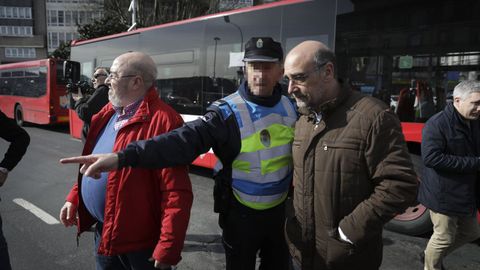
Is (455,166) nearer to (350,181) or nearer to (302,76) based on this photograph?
(350,181)

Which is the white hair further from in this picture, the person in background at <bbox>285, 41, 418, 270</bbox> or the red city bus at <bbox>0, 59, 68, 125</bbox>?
the red city bus at <bbox>0, 59, 68, 125</bbox>

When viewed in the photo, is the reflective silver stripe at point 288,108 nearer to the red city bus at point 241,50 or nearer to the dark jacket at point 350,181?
the dark jacket at point 350,181

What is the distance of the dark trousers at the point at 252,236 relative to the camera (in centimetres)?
220

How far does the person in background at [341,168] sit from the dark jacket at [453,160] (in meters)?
1.47

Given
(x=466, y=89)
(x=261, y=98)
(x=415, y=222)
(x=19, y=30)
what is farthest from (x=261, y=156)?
(x=19, y=30)

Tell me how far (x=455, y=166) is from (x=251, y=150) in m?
1.78

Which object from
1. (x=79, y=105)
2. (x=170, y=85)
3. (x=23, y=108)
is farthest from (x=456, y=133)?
(x=23, y=108)

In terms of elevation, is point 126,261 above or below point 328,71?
below

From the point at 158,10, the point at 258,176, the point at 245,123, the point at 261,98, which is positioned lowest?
the point at 258,176

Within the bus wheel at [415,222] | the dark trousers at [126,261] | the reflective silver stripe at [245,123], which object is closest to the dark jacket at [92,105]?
the dark trousers at [126,261]

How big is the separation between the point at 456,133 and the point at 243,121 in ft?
6.21

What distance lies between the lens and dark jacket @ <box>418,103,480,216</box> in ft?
9.75

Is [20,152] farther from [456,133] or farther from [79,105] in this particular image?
[456,133]

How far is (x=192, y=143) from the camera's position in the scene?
200cm
